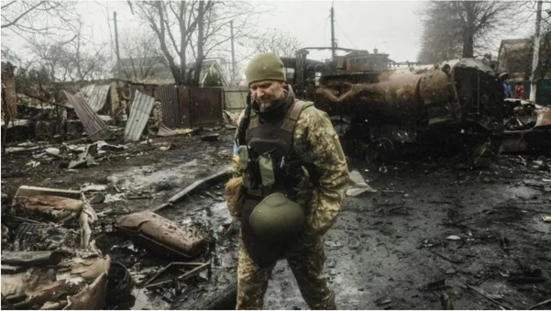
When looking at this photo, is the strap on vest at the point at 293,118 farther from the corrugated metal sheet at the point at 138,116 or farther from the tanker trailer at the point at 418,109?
the corrugated metal sheet at the point at 138,116

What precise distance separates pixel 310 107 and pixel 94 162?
311 inches

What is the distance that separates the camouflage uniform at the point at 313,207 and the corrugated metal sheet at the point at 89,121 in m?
11.9

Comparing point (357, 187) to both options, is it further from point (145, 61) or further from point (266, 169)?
point (145, 61)

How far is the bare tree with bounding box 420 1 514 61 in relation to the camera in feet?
102

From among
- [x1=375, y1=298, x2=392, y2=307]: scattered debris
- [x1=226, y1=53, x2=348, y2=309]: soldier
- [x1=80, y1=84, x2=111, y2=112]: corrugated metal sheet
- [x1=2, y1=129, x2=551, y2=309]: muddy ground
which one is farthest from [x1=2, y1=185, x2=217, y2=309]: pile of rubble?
[x1=80, y1=84, x2=111, y2=112]: corrugated metal sheet

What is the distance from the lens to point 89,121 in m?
13.7

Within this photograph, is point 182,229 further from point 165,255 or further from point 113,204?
point 113,204

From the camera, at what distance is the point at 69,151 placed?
408 inches

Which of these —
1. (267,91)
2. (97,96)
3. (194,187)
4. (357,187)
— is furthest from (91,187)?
(97,96)

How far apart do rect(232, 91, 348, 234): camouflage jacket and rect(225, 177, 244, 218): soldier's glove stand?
0.42 meters

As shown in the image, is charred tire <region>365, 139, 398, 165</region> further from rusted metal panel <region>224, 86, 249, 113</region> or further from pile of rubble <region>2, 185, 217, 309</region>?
rusted metal panel <region>224, 86, 249, 113</region>

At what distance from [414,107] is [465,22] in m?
29.0

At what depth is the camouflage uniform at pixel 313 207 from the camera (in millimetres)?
2373

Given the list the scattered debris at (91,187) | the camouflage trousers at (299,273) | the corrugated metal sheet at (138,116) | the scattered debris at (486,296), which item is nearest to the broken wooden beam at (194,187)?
the scattered debris at (91,187)
